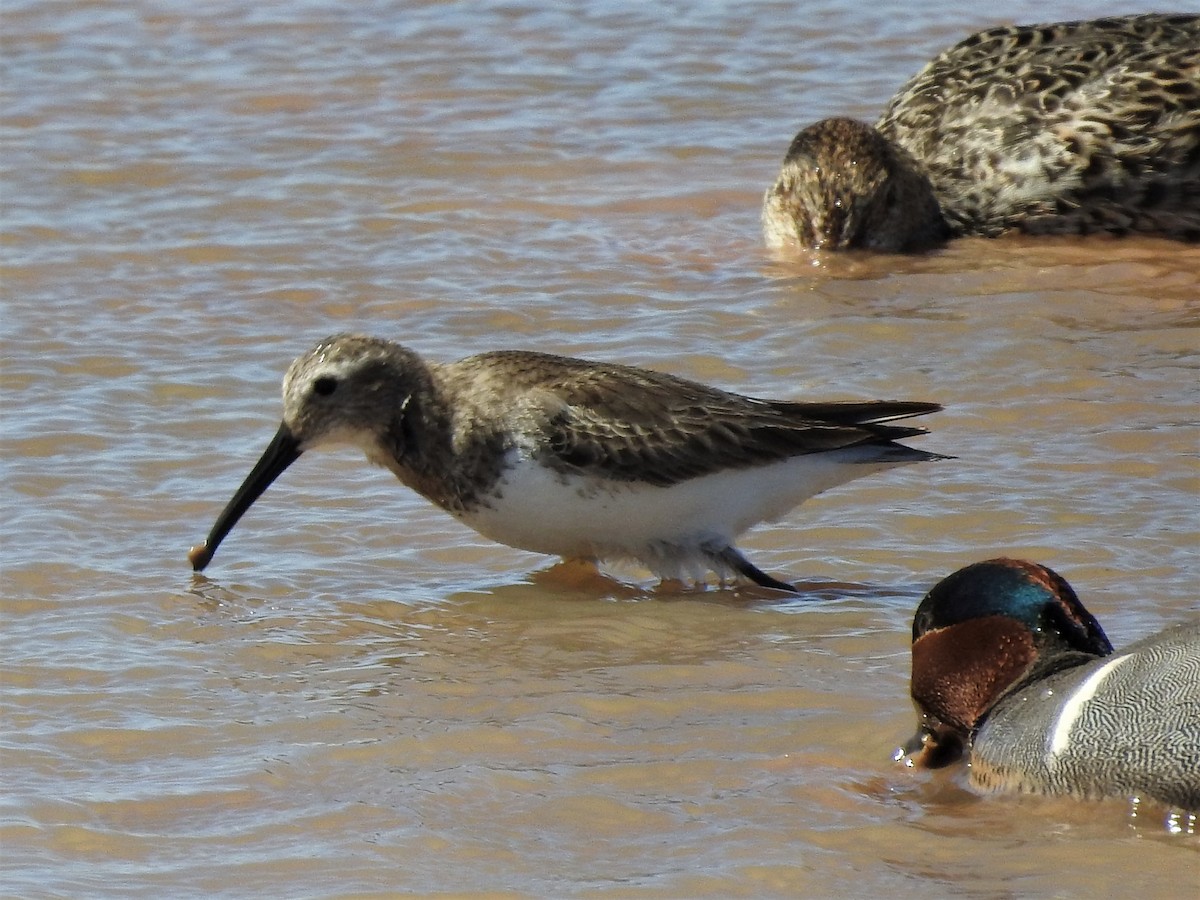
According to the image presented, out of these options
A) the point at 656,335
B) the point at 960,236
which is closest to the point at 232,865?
the point at 656,335

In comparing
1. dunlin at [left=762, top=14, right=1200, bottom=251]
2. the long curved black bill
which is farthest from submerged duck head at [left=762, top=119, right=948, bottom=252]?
the long curved black bill

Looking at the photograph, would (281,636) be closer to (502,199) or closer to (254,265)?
(254,265)

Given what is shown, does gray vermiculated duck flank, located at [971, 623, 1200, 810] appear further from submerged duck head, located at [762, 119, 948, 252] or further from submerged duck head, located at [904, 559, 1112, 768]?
submerged duck head, located at [762, 119, 948, 252]

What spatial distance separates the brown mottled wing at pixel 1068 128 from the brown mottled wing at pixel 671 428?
361 cm

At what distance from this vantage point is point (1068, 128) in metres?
10.1

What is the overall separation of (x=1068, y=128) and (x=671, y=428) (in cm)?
412

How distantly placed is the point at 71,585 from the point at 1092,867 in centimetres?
A: 329

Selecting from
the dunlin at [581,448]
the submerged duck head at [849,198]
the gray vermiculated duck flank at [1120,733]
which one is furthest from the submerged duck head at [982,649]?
the submerged duck head at [849,198]

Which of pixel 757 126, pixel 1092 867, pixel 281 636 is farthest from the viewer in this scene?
pixel 757 126

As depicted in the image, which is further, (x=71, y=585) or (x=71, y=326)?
(x=71, y=326)

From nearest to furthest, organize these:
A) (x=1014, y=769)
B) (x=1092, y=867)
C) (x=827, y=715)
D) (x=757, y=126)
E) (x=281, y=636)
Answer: (x=1092, y=867) → (x=1014, y=769) → (x=827, y=715) → (x=281, y=636) → (x=757, y=126)

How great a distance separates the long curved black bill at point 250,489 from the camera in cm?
673

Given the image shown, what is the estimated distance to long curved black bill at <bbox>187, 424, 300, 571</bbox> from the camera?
22.1ft

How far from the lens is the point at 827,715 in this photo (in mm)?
5613
